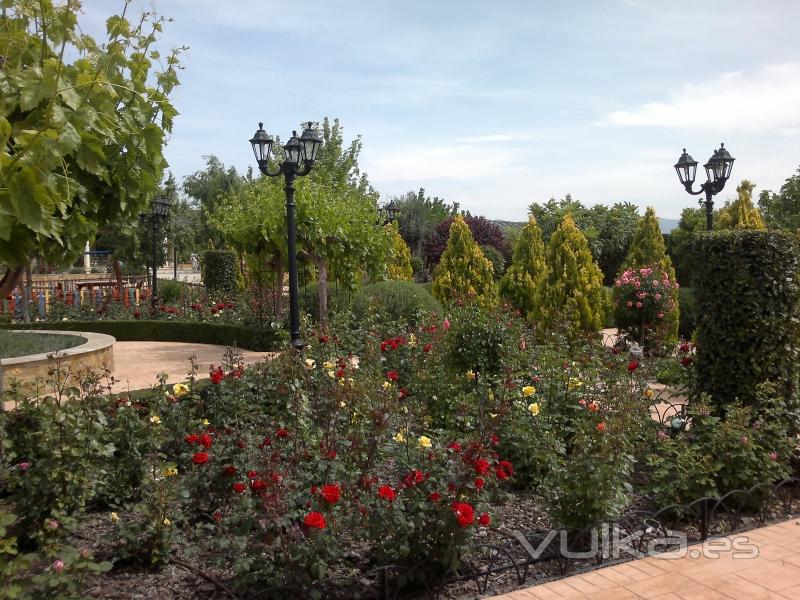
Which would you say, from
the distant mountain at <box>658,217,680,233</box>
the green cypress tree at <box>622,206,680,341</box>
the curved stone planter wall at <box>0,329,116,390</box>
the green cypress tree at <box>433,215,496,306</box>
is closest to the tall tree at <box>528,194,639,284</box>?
the distant mountain at <box>658,217,680,233</box>

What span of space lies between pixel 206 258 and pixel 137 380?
11.1 metres

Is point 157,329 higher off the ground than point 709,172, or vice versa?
point 709,172

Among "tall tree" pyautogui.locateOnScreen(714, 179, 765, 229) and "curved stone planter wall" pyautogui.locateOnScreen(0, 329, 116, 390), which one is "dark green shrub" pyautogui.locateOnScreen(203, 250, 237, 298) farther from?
"tall tree" pyautogui.locateOnScreen(714, 179, 765, 229)

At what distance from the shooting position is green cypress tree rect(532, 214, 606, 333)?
11961mm

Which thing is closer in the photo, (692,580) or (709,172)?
(692,580)

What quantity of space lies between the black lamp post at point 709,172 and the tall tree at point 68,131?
9.42 m

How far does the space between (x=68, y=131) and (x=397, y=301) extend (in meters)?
9.56

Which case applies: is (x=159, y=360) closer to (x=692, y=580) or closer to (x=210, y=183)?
(x=692, y=580)

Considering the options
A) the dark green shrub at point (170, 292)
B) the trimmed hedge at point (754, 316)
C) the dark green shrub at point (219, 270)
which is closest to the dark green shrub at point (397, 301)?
the trimmed hedge at point (754, 316)

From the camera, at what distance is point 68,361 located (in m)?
9.12

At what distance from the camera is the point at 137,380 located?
9836mm

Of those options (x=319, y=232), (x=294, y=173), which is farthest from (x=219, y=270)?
(x=294, y=173)

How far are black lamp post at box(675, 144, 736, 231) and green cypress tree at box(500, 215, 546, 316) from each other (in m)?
4.10

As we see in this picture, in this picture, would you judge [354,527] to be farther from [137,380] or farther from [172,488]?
[137,380]
